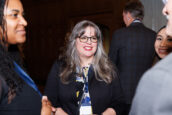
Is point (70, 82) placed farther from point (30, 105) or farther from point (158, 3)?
point (158, 3)

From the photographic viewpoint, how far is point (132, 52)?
10.0 ft

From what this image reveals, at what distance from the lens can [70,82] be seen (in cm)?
214

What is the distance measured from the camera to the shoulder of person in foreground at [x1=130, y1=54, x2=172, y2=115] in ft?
1.92

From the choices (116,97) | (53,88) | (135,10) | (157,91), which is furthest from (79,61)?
(157,91)

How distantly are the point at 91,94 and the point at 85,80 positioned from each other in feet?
0.57

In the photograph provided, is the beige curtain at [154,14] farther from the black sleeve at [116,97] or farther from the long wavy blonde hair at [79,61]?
the black sleeve at [116,97]

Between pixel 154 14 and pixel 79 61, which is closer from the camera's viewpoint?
pixel 79 61

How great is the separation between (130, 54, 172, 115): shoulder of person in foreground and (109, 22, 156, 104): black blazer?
2.47 m

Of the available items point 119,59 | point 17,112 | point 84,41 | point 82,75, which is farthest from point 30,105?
point 119,59

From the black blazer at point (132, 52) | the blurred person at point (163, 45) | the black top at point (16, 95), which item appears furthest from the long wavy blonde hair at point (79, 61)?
the black top at point (16, 95)

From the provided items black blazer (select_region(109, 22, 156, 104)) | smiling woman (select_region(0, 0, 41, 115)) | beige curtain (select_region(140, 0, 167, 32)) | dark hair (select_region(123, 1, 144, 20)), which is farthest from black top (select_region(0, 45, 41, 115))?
beige curtain (select_region(140, 0, 167, 32))

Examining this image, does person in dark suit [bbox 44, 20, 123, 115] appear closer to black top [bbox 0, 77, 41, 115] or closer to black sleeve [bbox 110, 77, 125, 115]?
black sleeve [bbox 110, 77, 125, 115]

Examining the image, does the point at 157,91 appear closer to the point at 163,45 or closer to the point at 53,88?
the point at 53,88

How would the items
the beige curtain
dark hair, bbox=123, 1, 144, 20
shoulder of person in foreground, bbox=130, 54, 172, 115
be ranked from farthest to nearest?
the beige curtain
dark hair, bbox=123, 1, 144, 20
shoulder of person in foreground, bbox=130, 54, 172, 115
